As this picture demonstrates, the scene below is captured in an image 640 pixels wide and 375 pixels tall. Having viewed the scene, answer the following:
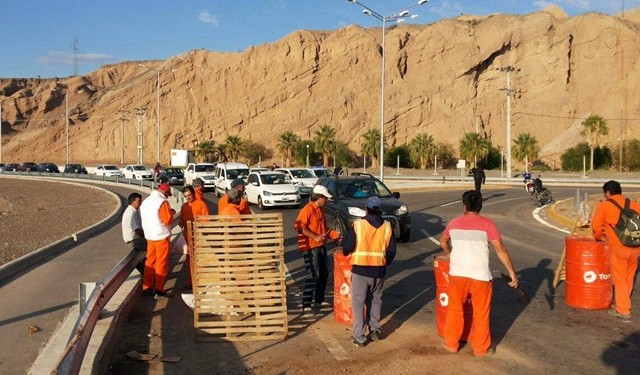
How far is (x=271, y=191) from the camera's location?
24859 mm

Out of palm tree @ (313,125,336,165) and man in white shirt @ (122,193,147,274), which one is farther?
palm tree @ (313,125,336,165)

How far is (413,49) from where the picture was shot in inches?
4215

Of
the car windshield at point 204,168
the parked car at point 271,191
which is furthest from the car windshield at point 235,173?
the car windshield at point 204,168

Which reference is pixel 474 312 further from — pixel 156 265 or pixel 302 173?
pixel 302 173

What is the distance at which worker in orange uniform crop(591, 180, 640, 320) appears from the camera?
7910 mm

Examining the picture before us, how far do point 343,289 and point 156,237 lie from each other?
2.80 m

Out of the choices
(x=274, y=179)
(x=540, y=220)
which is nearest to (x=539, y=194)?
(x=540, y=220)

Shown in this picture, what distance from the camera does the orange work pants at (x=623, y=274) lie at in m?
7.90

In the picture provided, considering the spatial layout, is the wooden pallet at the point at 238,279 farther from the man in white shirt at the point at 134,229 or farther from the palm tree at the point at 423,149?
the palm tree at the point at 423,149

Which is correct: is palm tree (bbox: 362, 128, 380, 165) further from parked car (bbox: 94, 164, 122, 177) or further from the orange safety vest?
the orange safety vest

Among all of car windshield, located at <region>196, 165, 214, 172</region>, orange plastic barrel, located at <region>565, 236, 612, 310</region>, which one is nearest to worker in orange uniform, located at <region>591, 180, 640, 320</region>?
orange plastic barrel, located at <region>565, 236, 612, 310</region>

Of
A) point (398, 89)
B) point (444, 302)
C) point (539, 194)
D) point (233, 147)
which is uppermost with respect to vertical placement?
point (398, 89)

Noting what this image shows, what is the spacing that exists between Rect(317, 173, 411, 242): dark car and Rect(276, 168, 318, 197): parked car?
13705 millimetres

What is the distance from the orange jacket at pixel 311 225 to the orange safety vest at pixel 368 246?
56.8 inches
